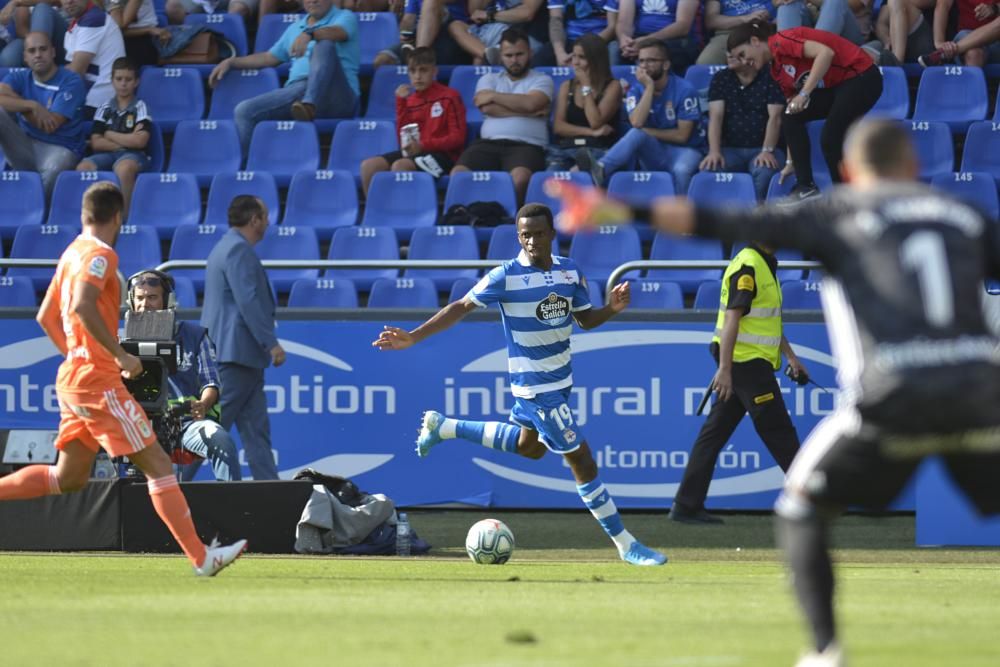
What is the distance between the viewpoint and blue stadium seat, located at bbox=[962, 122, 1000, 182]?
15719 millimetres

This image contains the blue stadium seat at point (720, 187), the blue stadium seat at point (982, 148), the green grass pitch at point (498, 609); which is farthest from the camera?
the blue stadium seat at point (982, 148)

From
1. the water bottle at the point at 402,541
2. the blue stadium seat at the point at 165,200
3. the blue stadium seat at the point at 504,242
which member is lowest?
the water bottle at the point at 402,541

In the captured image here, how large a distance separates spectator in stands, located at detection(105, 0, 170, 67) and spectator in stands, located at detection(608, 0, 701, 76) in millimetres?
5016

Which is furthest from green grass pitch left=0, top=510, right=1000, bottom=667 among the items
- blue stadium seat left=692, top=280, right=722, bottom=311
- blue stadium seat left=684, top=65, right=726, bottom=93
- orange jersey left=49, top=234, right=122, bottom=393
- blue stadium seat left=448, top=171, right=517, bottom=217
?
blue stadium seat left=684, top=65, right=726, bottom=93

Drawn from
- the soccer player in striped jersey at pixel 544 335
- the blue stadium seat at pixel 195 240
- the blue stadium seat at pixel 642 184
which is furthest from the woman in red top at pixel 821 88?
the blue stadium seat at pixel 195 240

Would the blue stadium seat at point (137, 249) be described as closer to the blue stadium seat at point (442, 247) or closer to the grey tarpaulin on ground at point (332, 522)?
the blue stadium seat at point (442, 247)

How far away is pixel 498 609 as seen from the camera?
761 cm

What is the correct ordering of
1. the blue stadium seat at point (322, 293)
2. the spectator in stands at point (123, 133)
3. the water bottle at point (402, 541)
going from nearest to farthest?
the water bottle at point (402, 541) → the blue stadium seat at point (322, 293) → the spectator in stands at point (123, 133)

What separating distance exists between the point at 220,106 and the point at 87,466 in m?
9.40

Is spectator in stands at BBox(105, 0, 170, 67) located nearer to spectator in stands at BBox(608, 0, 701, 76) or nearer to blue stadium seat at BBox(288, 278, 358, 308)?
blue stadium seat at BBox(288, 278, 358, 308)

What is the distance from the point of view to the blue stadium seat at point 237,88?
699 inches

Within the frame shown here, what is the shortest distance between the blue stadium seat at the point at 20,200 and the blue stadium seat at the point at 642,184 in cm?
580

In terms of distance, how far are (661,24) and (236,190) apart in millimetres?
4682

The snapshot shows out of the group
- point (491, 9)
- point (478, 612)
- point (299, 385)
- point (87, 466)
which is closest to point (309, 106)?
point (491, 9)
